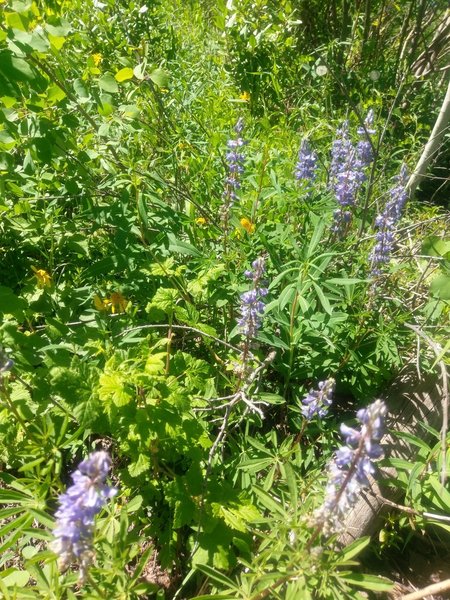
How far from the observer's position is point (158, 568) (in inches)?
73.2

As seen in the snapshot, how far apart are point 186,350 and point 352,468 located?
1.31 m

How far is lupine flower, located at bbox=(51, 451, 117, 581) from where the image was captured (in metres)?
0.91

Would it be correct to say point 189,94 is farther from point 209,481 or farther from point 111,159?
point 209,481

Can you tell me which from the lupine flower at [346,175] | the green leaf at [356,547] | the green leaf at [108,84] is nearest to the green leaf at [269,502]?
the green leaf at [356,547]

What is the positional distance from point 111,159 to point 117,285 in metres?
0.69

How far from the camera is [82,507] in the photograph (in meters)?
0.93

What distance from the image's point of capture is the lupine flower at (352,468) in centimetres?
98

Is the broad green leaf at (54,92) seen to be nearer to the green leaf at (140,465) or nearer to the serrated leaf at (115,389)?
the serrated leaf at (115,389)

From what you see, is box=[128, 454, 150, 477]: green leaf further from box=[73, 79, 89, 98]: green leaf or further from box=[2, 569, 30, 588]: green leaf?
box=[73, 79, 89, 98]: green leaf

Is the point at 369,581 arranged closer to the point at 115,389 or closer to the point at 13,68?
the point at 115,389

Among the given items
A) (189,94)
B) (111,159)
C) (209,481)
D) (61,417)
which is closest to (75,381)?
(61,417)

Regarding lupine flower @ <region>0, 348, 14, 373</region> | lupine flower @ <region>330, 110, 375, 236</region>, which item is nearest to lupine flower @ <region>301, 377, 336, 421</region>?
lupine flower @ <region>0, 348, 14, 373</region>

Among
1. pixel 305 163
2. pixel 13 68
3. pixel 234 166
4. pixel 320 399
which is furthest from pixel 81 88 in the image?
pixel 320 399

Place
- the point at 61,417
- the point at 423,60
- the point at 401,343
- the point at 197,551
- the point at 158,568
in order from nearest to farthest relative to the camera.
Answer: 1. the point at 197,551
2. the point at 61,417
3. the point at 158,568
4. the point at 401,343
5. the point at 423,60
